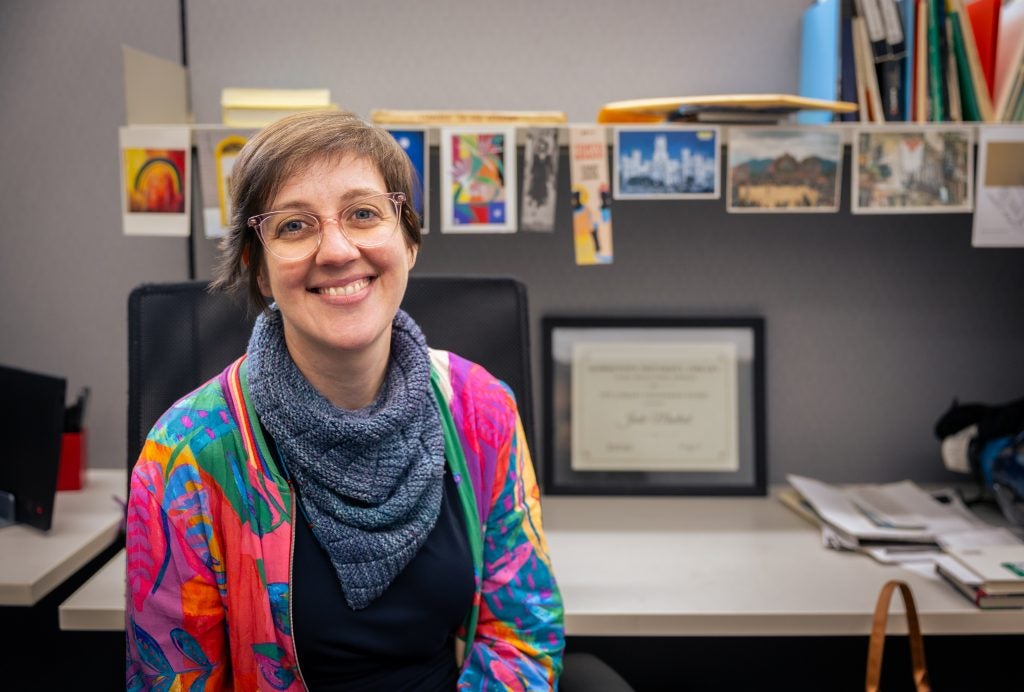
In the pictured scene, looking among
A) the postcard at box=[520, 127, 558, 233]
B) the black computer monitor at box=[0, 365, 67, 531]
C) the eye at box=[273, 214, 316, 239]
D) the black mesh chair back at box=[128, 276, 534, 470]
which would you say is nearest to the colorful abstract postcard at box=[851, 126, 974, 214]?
the postcard at box=[520, 127, 558, 233]

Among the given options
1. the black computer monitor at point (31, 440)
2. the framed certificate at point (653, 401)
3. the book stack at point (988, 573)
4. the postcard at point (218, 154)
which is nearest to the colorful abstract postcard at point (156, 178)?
the postcard at point (218, 154)

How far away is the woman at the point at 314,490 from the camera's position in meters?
0.80

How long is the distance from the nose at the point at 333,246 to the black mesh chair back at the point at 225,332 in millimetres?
230

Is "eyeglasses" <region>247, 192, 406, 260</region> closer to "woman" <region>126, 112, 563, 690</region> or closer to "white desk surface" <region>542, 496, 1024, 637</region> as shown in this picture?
"woman" <region>126, 112, 563, 690</region>

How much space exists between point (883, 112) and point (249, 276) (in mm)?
966

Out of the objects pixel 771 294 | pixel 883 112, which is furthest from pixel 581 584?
pixel 883 112

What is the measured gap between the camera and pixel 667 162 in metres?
1.24

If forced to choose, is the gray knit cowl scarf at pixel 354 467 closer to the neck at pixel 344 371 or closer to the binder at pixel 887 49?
the neck at pixel 344 371

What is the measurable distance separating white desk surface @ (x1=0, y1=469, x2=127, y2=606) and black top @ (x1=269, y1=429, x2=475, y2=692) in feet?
1.37

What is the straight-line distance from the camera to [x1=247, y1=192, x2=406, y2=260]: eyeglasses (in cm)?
79

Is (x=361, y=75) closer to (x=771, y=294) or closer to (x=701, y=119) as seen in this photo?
(x=701, y=119)

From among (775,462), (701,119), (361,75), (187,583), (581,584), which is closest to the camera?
(187,583)

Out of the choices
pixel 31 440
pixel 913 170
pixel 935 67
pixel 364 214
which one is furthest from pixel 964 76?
pixel 31 440

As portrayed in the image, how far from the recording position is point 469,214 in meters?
1.25
